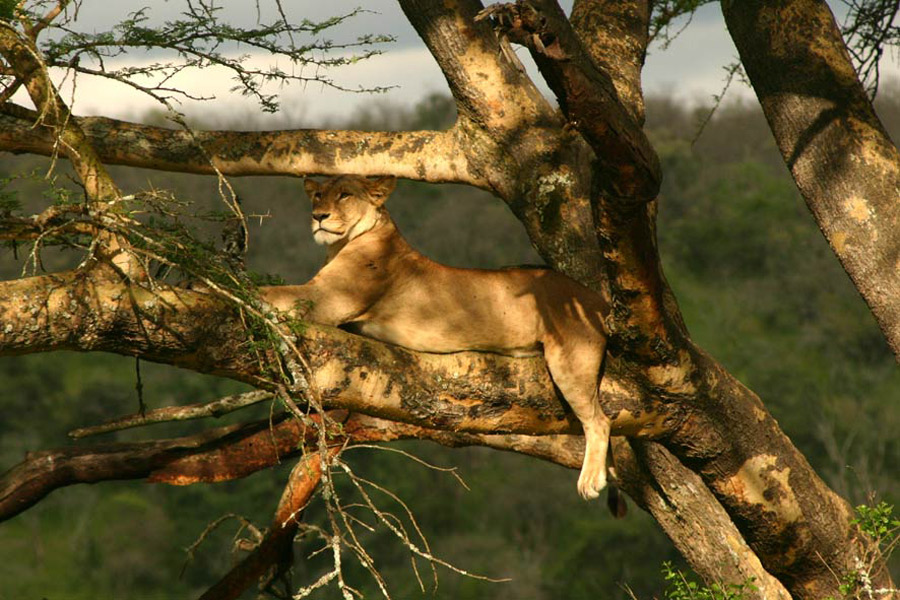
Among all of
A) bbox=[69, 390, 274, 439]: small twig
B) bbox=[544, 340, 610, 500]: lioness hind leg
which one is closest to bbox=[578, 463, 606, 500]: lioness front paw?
bbox=[544, 340, 610, 500]: lioness hind leg

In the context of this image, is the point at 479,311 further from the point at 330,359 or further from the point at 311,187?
the point at 311,187

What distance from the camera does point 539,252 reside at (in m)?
5.66

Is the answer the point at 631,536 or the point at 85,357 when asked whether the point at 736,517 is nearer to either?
the point at 631,536

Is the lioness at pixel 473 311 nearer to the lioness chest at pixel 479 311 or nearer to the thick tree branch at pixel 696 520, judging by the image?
the lioness chest at pixel 479 311

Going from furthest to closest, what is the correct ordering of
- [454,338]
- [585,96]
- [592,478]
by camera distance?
[454,338], [592,478], [585,96]

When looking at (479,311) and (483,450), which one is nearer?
(479,311)

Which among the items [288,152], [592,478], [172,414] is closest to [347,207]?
[288,152]

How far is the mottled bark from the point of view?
5.22 metres

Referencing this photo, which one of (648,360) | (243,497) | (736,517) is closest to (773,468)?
(736,517)

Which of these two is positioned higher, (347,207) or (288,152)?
(288,152)

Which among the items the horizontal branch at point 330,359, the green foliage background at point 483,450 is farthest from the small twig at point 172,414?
the green foliage background at point 483,450

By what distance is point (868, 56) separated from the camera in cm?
599

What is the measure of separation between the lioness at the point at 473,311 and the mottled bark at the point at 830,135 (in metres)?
1.44

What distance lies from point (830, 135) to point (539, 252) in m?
1.50
